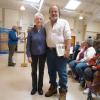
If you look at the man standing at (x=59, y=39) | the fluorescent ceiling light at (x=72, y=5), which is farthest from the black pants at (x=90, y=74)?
the fluorescent ceiling light at (x=72, y=5)

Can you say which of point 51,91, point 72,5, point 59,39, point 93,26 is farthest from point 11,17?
point 59,39

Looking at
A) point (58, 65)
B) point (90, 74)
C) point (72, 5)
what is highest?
point (72, 5)

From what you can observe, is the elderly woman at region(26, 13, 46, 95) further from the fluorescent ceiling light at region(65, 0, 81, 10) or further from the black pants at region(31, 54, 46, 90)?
the fluorescent ceiling light at region(65, 0, 81, 10)

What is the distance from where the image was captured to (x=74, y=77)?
4.41 meters

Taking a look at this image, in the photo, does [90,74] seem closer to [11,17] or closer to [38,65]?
[38,65]

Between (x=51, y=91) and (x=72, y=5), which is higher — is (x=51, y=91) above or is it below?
below

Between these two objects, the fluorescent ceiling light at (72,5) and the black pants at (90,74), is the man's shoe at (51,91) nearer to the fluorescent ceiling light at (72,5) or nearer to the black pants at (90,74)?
the black pants at (90,74)

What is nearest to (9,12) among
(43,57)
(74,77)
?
(74,77)

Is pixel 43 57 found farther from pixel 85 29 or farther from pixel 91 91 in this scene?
pixel 85 29

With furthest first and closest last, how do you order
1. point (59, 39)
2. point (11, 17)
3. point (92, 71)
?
1. point (11, 17)
2. point (92, 71)
3. point (59, 39)

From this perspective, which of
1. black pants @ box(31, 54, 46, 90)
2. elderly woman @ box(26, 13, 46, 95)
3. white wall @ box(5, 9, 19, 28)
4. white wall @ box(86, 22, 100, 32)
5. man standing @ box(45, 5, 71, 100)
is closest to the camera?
man standing @ box(45, 5, 71, 100)

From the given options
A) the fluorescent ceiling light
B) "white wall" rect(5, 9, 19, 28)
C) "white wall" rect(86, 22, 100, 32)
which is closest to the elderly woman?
the fluorescent ceiling light

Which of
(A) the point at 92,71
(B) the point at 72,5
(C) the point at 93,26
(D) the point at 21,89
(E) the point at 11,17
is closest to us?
(A) the point at 92,71

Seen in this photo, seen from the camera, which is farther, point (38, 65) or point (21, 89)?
point (21, 89)
